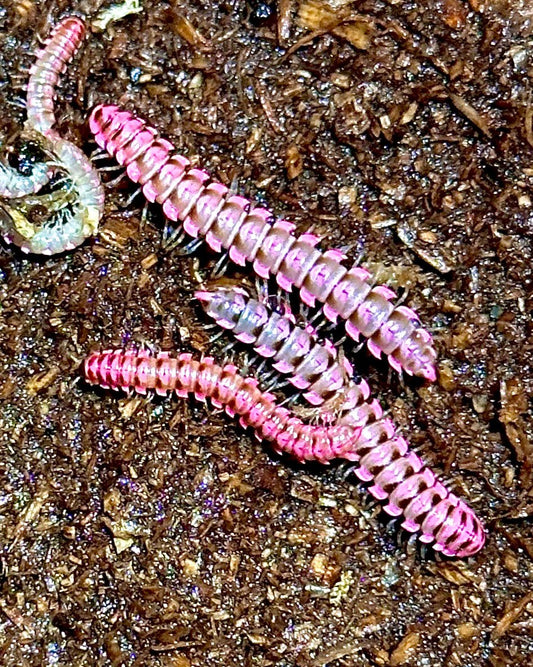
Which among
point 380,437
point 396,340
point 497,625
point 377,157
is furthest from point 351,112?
point 497,625

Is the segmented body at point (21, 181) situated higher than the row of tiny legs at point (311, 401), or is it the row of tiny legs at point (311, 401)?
the segmented body at point (21, 181)

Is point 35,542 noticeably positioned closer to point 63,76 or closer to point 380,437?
point 380,437

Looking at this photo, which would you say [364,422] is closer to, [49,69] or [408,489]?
[408,489]

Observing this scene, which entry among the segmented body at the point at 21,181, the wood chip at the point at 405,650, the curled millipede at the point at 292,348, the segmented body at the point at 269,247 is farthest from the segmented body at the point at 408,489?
the segmented body at the point at 21,181

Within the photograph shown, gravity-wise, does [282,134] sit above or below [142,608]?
above

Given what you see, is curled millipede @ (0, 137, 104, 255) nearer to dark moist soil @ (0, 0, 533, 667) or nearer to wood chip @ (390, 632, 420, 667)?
dark moist soil @ (0, 0, 533, 667)

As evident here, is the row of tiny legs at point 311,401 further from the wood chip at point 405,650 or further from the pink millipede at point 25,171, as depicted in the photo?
the pink millipede at point 25,171
